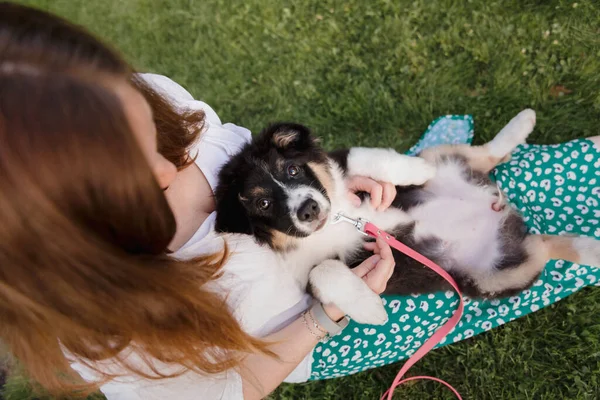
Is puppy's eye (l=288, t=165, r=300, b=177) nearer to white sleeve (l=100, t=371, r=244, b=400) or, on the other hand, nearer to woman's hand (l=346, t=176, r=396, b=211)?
woman's hand (l=346, t=176, r=396, b=211)

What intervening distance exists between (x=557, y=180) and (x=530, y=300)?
2.36ft

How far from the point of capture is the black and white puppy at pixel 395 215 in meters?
2.42

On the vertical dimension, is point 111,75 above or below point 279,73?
above

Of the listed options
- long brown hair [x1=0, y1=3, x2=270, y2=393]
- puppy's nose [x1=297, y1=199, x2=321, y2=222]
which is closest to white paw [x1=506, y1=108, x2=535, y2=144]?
puppy's nose [x1=297, y1=199, x2=321, y2=222]

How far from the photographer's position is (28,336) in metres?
1.52

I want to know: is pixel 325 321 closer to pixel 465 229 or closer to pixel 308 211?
pixel 308 211

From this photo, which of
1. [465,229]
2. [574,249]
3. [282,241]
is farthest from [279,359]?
[574,249]

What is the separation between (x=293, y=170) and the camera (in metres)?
2.61

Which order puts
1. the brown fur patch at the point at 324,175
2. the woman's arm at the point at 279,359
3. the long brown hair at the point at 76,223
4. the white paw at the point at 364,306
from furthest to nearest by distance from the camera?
1. the brown fur patch at the point at 324,175
2. the white paw at the point at 364,306
3. the woman's arm at the point at 279,359
4. the long brown hair at the point at 76,223

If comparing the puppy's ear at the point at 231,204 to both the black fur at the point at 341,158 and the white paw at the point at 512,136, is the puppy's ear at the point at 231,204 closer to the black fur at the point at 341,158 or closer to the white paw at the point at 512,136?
the black fur at the point at 341,158

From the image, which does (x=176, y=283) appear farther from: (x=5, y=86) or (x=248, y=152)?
(x=248, y=152)

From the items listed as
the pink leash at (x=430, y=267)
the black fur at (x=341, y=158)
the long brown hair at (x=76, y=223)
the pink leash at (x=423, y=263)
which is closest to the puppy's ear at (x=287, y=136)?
the black fur at (x=341, y=158)

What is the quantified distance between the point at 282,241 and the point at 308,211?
31 centimetres

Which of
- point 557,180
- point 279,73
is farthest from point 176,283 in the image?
point 279,73
